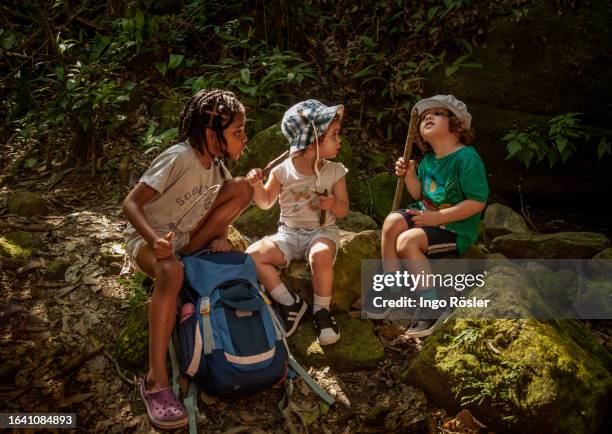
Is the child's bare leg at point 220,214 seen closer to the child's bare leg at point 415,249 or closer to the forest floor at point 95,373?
the forest floor at point 95,373

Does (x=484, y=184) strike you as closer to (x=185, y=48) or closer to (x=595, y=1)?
(x=595, y=1)

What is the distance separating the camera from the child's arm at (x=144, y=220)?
8.07 ft

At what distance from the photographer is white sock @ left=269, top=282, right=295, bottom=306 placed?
10.4 ft

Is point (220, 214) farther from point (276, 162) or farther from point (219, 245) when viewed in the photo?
point (276, 162)

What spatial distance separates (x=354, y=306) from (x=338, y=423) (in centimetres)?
97

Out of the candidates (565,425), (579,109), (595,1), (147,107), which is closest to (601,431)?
(565,425)

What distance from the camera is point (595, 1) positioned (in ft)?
17.2

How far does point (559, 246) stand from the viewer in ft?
12.8

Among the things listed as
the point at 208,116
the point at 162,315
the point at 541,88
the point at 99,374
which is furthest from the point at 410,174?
the point at 541,88

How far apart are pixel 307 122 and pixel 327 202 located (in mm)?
574

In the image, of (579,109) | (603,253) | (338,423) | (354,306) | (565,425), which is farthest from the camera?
(579,109)

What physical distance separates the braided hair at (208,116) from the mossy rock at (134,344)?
1119mm

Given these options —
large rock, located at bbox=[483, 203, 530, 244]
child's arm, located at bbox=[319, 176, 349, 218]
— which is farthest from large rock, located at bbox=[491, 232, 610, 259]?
child's arm, located at bbox=[319, 176, 349, 218]

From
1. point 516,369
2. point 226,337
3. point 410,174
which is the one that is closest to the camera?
point 516,369
